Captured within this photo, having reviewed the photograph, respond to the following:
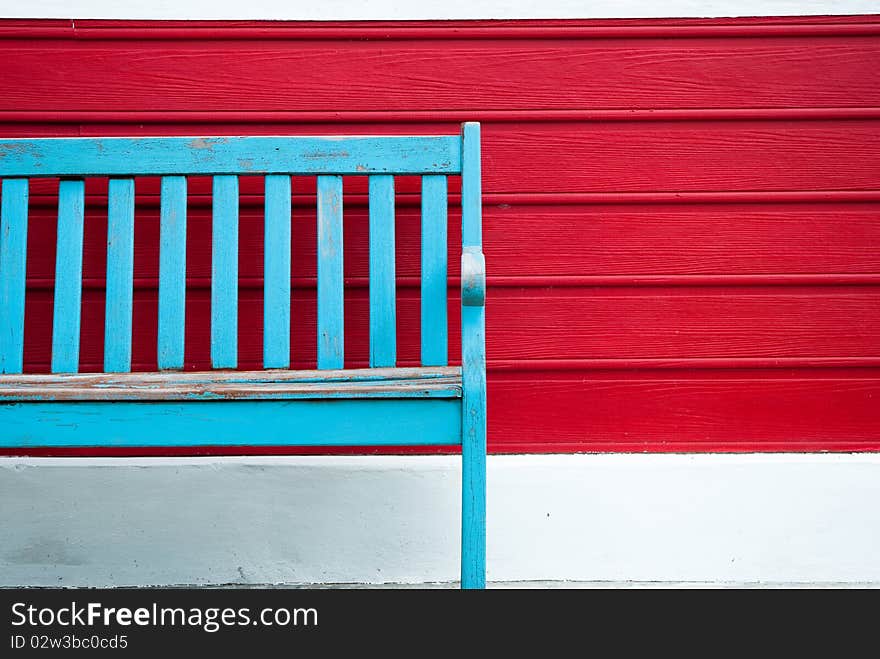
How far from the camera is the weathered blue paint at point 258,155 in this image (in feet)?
4.30

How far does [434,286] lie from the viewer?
126cm

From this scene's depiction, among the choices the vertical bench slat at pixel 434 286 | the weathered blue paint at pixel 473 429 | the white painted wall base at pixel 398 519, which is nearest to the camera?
the weathered blue paint at pixel 473 429

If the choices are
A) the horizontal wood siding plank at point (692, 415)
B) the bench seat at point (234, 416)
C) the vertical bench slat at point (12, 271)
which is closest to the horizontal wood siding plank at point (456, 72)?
the vertical bench slat at point (12, 271)

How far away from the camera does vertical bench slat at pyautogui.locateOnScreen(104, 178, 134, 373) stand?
1.31 m

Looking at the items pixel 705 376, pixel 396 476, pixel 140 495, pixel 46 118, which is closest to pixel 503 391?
pixel 396 476

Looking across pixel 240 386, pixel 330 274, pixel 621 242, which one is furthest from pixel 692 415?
pixel 240 386

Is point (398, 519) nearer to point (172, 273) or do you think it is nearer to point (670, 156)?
point (172, 273)

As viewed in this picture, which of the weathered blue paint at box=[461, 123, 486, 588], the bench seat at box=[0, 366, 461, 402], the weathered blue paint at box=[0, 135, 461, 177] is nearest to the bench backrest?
the weathered blue paint at box=[0, 135, 461, 177]

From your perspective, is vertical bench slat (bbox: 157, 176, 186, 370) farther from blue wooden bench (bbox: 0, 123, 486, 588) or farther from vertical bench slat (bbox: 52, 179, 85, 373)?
vertical bench slat (bbox: 52, 179, 85, 373)

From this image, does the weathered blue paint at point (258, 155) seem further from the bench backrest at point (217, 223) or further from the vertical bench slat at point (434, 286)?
the vertical bench slat at point (434, 286)

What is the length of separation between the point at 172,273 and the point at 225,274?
4.0 inches

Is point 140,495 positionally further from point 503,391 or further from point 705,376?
point 705,376

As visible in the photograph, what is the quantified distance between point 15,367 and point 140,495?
0.41m

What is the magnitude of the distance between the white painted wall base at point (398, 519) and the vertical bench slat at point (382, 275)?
37cm
